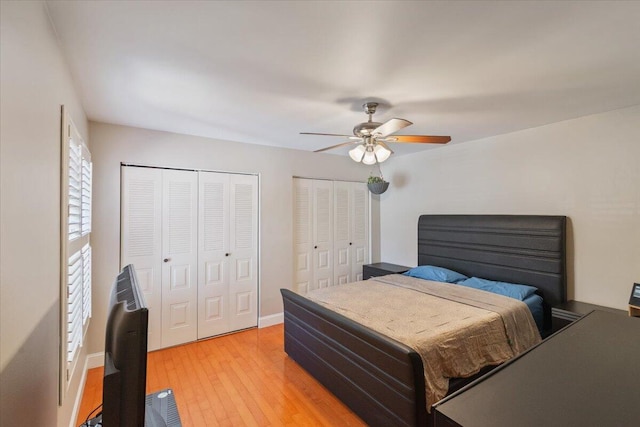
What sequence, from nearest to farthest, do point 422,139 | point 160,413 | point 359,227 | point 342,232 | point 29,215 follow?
point 29,215, point 160,413, point 422,139, point 342,232, point 359,227

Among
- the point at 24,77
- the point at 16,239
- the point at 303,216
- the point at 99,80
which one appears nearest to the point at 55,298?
the point at 16,239

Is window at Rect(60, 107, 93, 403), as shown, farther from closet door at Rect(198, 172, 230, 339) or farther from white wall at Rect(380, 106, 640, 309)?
white wall at Rect(380, 106, 640, 309)

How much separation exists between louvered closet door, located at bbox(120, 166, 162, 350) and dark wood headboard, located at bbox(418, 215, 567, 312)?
351 cm

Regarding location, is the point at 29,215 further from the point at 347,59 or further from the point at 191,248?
the point at 191,248

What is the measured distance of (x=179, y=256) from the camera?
342 cm

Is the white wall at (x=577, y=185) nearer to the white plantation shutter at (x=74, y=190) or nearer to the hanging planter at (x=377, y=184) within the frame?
the hanging planter at (x=377, y=184)

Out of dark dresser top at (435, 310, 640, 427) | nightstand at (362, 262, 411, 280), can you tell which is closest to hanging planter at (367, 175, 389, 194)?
nightstand at (362, 262, 411, 280)

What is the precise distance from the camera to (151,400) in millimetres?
1690

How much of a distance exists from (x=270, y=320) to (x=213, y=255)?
1.22 metres

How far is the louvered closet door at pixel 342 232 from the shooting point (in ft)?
15.3

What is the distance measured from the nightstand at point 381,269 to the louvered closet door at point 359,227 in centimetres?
15

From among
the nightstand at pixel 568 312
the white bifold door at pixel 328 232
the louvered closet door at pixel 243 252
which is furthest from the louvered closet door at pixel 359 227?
the nightstand at pixel 568 312

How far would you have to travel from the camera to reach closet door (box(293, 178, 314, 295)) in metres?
4.31

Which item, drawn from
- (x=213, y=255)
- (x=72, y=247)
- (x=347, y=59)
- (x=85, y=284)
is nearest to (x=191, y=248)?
(x=213, y=255)
